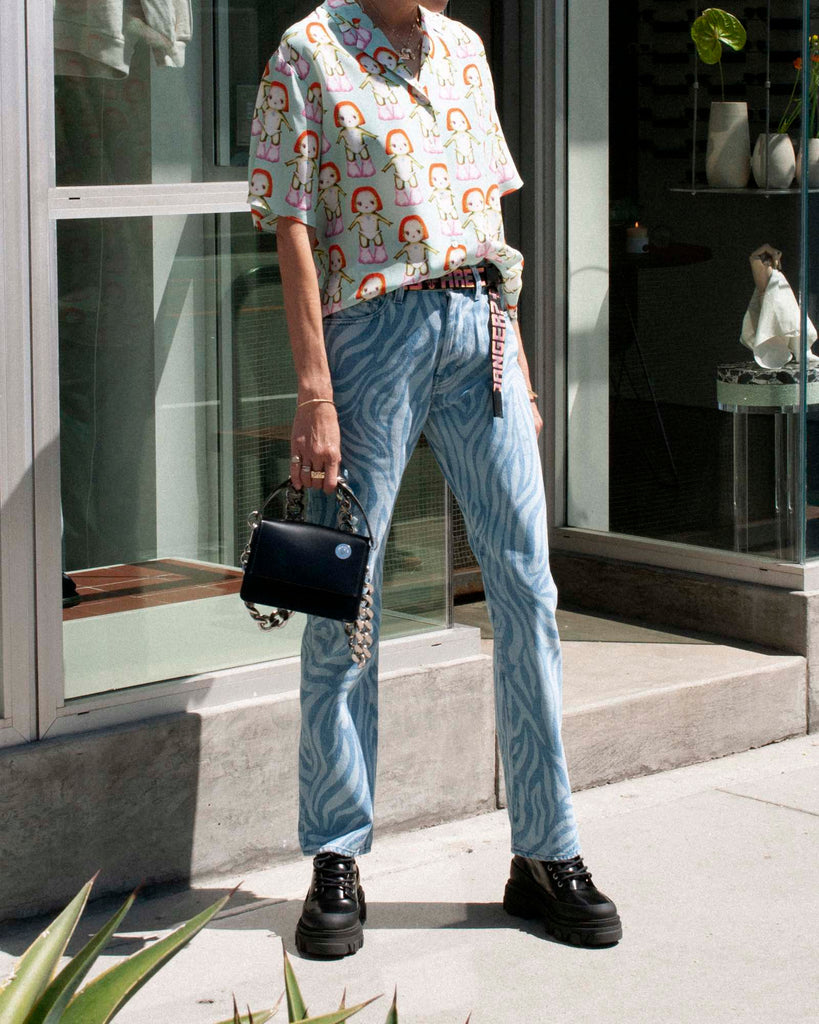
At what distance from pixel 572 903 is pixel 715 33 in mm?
2987

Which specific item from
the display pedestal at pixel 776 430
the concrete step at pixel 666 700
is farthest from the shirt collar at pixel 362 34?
the display pedestal at pixel 776 430

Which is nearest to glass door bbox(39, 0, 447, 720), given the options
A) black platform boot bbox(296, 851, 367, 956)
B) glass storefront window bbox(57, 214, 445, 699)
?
glass storefront window bbox(57, 214, 445, 699)

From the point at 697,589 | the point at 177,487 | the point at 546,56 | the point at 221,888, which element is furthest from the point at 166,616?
the point at 546,56

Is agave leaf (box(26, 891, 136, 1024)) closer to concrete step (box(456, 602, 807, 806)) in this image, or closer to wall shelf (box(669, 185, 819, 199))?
concrete step (box(456, 602, 807, 806))

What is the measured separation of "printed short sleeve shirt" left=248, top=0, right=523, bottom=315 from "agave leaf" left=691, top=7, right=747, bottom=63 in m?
2.14

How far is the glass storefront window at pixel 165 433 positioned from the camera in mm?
3473

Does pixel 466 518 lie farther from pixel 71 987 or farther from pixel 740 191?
pixel 740 191

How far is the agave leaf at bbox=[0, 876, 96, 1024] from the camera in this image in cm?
140

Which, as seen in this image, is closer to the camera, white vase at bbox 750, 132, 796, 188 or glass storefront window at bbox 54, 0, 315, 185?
glass storefront window at bbox 54, 0, 315, 185

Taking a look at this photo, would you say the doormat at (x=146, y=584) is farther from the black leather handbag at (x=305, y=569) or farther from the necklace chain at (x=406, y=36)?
the necklace chain at (x=406, y=36)

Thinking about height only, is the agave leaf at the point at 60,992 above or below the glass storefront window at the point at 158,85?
below

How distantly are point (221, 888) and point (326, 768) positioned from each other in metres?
0.54

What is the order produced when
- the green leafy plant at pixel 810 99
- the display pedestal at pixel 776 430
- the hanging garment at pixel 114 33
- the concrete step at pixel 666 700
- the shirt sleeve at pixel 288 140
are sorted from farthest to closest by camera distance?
the display pedestal at pixel 776 430 < the green leafy plant at pixel 810 99 < the concrete step at pixel 666 700 < the hanging garment at pixel 114 33 < the shirt sleeve at pixel 288 140

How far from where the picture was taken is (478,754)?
13.3ft
